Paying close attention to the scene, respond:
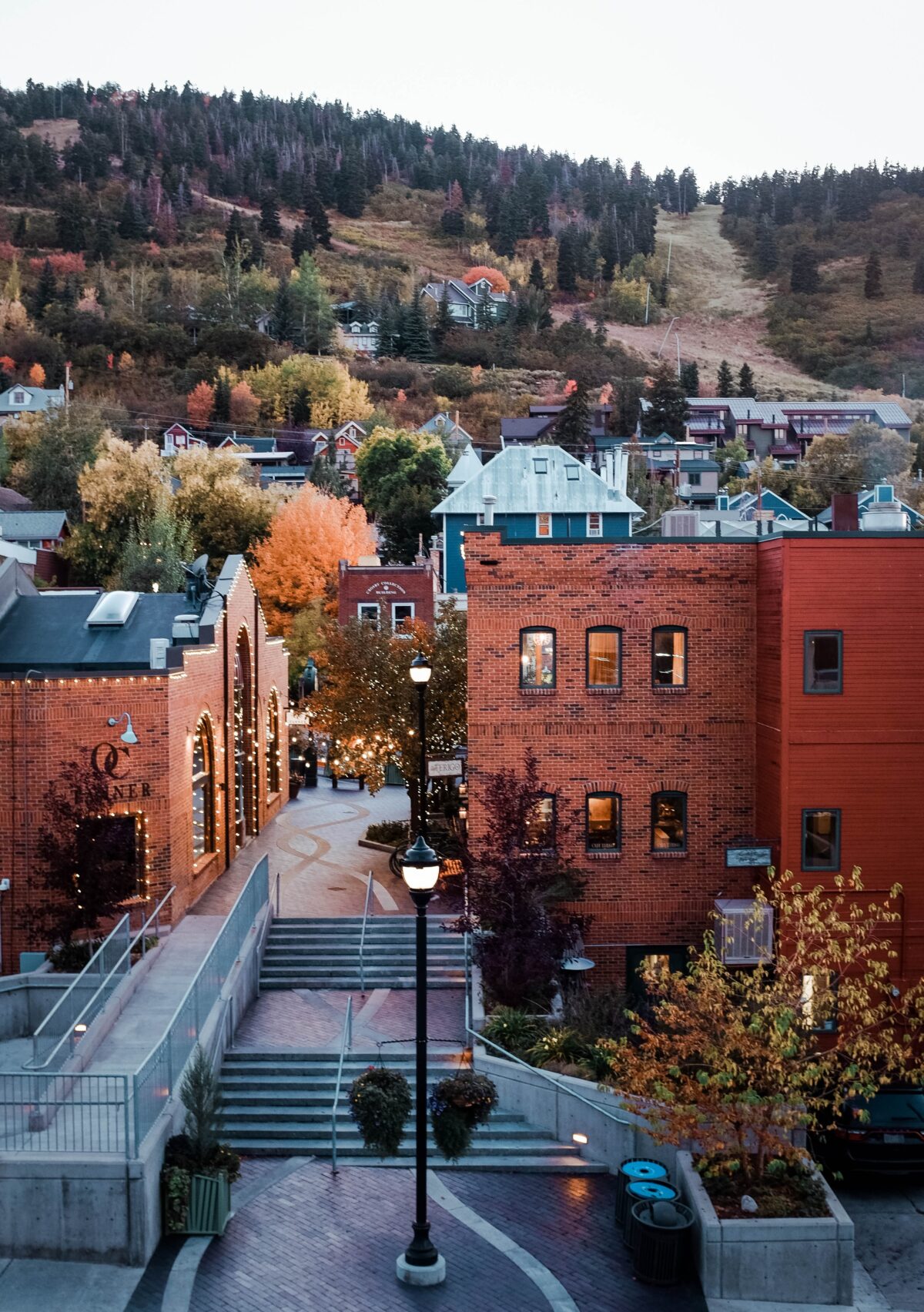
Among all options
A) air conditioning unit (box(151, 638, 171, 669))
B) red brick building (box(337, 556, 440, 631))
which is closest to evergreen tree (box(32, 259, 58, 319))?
red brick building (box(337, 556, 440, 631))

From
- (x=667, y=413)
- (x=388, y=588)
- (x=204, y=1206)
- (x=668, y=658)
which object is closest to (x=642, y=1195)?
(x=204, y=1206)

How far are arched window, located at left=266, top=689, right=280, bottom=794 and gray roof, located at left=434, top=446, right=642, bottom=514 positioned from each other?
24301 millimetres

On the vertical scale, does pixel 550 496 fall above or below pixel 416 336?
below

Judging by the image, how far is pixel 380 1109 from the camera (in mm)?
15188

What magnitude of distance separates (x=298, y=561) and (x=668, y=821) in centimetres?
3965

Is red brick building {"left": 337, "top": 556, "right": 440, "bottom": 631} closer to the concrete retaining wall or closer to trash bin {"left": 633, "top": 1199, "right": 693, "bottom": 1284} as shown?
the concrete retaining wall

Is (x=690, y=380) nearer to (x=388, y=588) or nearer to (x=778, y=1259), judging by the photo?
(x=388, y=588)

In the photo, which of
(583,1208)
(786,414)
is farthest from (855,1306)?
(786,414)

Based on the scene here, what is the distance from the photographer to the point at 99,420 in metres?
84.8

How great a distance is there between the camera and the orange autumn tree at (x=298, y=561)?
2388 inches

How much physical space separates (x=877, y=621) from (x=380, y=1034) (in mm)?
11524

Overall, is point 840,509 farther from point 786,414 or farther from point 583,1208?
point 786,414

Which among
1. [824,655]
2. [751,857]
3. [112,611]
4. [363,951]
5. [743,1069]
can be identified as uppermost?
[112,611]

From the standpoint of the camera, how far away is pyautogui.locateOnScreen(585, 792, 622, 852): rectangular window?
23.8 meters
